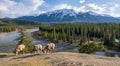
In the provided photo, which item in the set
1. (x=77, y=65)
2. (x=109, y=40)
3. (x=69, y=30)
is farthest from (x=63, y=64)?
(x=69, y=30)

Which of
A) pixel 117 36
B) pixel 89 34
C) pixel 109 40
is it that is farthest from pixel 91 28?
pixel 109 40

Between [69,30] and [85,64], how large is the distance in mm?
164054

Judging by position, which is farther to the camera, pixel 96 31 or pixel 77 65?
pixel 96 31

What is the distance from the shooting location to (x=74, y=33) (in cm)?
19538

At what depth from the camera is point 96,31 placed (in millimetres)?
186125

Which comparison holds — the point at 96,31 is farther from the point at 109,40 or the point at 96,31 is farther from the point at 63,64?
the point at 63,64

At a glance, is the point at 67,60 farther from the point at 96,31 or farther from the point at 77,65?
the point at 96,31

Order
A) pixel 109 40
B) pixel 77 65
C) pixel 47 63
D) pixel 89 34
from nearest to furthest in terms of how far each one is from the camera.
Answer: pixel 77 65
pixel 47 63
pixel 109 40
pixel 89 34

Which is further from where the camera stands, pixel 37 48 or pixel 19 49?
pixel 19 49

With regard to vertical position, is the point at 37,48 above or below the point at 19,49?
above

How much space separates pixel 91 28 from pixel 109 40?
159 ft

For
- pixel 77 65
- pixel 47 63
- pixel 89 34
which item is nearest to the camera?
pixel 77 65

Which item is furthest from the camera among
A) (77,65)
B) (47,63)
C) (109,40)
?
(109,40)

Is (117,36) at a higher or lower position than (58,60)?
lower
